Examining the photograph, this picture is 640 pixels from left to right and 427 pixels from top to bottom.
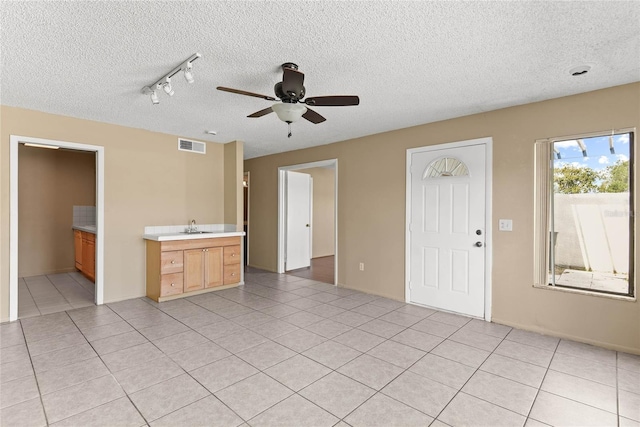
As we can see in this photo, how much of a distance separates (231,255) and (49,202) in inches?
149

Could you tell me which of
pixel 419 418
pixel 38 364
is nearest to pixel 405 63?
pixel 419 418

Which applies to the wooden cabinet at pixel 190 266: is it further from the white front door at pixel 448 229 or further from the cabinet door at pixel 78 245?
the white front door at pixel 448 229

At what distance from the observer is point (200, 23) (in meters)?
2.01

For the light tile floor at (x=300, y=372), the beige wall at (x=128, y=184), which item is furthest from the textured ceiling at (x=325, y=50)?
the light tile floor at (x=300, y=372)

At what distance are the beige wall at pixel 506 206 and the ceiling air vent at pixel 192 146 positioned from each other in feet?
6.73

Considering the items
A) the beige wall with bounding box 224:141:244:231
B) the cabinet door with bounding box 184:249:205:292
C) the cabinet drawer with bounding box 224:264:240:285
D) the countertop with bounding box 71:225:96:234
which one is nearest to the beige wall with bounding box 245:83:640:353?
the beige wall with bounding box 224:141:244:231

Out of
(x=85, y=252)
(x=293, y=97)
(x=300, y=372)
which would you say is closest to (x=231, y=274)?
(x=85, y=252)

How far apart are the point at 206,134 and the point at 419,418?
15.1 feet

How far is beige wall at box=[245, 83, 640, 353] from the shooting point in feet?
9.76

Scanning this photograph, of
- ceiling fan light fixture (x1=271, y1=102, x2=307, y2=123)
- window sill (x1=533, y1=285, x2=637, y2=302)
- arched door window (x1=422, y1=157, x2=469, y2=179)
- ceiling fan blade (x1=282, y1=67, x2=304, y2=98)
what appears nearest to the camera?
ceiling fan blade (x1=282, y1=67, x2=304, y2=98)

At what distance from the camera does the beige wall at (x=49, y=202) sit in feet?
18.6

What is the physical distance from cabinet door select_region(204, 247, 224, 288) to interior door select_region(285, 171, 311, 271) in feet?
5.68

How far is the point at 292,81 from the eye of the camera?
7.95 ft

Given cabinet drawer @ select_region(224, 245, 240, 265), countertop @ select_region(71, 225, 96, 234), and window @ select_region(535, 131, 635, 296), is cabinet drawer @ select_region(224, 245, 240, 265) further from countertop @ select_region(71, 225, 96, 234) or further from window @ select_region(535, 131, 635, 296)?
window @ select_region(535, 131, 635, 296)
